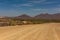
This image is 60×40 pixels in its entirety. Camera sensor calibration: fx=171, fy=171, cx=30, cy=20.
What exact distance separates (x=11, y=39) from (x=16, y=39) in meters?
0.37

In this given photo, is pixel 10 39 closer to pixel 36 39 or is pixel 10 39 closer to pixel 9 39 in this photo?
pixel 9 39

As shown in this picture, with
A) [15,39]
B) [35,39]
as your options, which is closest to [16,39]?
[15,39]

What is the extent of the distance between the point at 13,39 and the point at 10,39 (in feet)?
0.73

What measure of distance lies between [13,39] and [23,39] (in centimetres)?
75

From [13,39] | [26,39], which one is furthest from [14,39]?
[26,39]

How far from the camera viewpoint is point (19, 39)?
12961 millimetres

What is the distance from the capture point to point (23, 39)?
12.9 meters

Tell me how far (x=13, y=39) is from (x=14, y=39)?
75 millimetres

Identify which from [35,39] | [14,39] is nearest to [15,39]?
[14,39]

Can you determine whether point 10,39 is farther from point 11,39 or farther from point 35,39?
point 35,39

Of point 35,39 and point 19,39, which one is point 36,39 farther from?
point 19,39

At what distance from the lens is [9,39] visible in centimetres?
1284

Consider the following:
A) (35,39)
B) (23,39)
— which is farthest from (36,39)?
(23,39)

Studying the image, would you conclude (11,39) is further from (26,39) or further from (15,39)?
(26,39)
